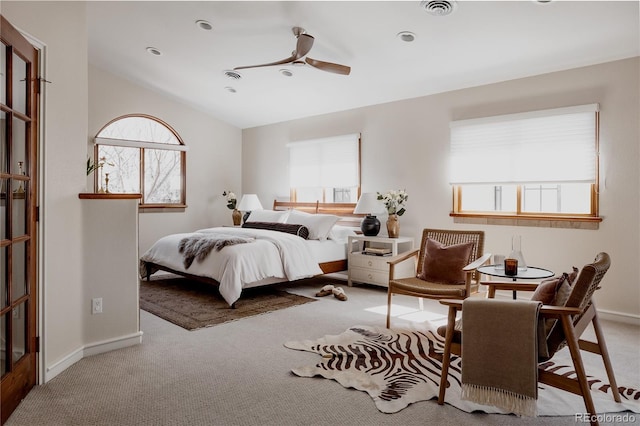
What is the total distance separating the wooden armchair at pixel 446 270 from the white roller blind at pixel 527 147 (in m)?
1.04

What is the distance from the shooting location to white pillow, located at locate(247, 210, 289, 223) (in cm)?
627

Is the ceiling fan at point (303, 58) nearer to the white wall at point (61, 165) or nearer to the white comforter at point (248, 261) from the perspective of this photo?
the white wall at point (61, 165)

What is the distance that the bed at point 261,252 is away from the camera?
180 inches

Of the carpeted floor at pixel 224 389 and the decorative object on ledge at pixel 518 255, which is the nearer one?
the carpeted floor at pixel 224 389

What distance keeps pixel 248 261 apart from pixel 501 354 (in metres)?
2.95

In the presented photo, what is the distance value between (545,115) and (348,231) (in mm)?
2792

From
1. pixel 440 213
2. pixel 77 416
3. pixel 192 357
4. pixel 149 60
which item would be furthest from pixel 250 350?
pixel 149 60

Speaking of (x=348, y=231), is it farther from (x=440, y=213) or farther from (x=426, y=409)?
(x=426, y=409)

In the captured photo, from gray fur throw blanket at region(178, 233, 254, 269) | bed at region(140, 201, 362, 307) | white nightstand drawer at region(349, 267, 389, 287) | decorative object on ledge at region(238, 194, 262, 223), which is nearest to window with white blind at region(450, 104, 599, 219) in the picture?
white nightstand drawer at region(349, 267, 389, 287)

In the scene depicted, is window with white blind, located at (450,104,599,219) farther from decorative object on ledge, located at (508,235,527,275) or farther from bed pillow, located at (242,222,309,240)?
bed pillow, located at (242,222,309,240)

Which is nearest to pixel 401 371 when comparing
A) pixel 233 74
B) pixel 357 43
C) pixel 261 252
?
pixel 261 252

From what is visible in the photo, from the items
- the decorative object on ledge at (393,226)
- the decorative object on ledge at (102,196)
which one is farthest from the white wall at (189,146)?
the decorative object on ledge at (102,196)

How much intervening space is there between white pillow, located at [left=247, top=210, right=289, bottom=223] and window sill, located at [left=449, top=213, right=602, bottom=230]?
7.66ft

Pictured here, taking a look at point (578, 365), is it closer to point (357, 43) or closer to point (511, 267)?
point (511, 267)
